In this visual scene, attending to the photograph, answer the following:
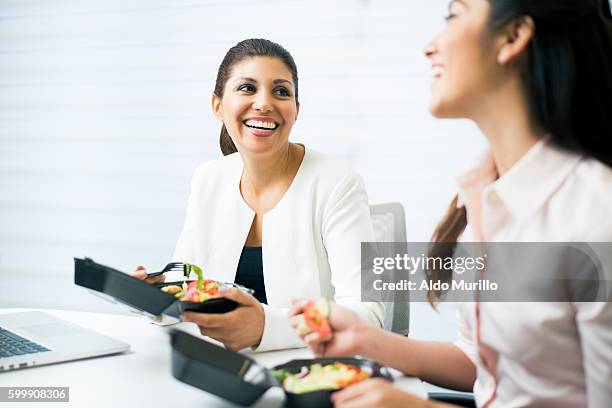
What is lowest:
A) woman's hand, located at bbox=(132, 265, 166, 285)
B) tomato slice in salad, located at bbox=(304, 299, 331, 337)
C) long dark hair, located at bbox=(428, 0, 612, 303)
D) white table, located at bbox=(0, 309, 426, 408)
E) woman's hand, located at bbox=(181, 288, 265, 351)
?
white table, located at bbox=(0, 309, 426, 408)

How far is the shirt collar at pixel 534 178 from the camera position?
985 mm

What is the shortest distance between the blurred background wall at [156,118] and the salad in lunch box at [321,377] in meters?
1.97

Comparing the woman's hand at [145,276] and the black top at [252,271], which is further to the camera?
the black top at [252,271]

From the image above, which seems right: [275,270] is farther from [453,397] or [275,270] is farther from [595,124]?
[595,124]

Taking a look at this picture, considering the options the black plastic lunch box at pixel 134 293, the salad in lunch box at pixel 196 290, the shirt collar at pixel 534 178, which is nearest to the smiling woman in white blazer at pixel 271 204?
the salad in lunch box at pixel 196 290

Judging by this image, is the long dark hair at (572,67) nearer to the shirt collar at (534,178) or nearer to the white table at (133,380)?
the shirt collar at (534,178)

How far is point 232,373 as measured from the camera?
94 centimetres

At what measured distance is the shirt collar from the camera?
3.23ft

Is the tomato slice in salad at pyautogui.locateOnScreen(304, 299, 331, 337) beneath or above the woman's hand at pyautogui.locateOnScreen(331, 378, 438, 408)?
above

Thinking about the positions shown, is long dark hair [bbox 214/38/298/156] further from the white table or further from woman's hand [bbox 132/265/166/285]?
the white table

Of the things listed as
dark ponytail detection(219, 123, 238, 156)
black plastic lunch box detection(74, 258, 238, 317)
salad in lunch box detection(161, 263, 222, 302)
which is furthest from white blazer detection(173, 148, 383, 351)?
black plastic lunch box detection(74, 258, 238, 317)

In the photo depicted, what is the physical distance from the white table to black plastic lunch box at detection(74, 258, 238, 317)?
122mm

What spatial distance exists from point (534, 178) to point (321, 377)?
17.9 inches

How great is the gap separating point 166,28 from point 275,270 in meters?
1.95
